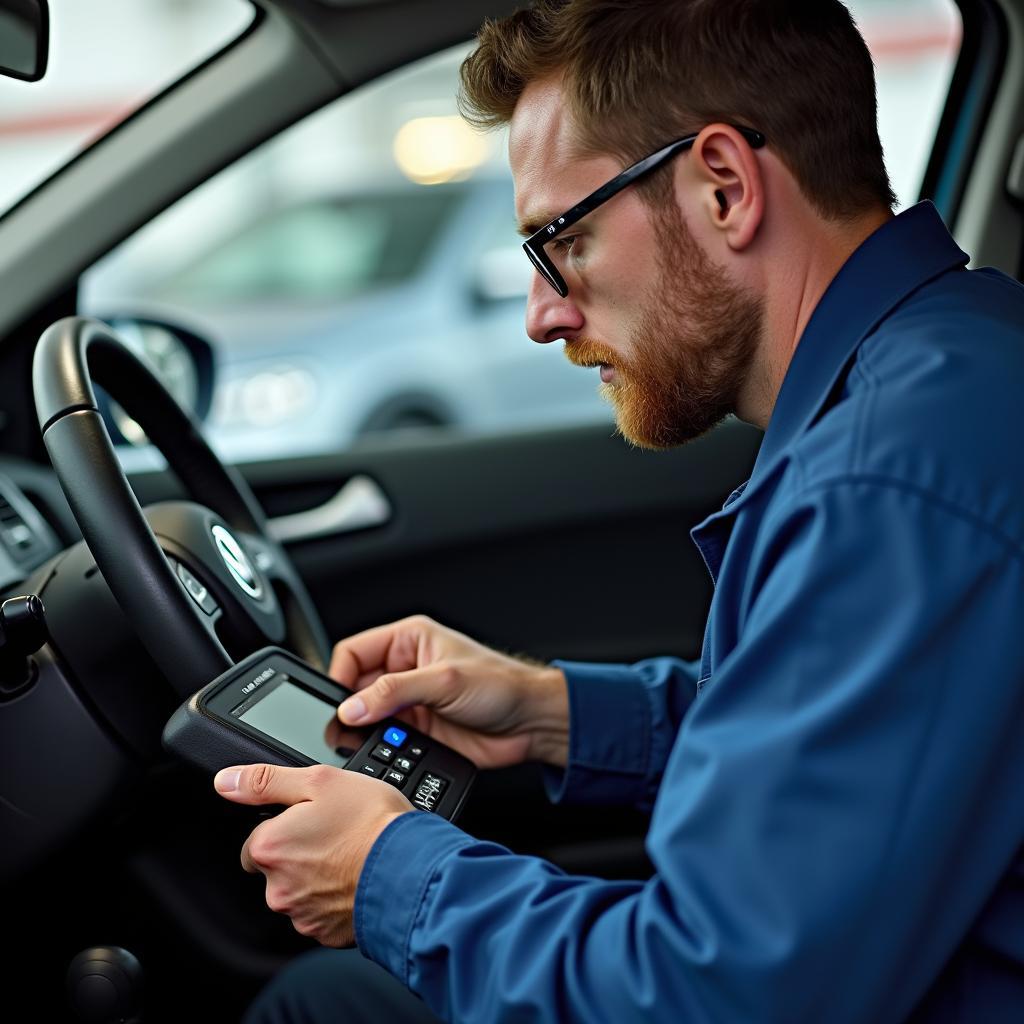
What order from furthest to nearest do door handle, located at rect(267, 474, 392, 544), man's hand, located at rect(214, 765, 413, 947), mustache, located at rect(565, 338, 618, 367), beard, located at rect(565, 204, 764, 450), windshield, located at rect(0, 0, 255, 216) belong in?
windshield, located at rect(0, 0, 255, 216)
door handle, located at rect(267, 474, 392, 544)
mustache, located at rect(565, 338, 618, 367)
beard, located at rect(565, 204, 764, 450)
man's hand, located at rect(214, 765, 413, 947)

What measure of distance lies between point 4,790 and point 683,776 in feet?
2.42

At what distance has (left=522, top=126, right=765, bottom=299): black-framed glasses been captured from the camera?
3.66ft

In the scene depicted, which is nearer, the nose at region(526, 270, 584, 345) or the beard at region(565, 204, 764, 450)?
the beard at region(565, 204, 764, 450)

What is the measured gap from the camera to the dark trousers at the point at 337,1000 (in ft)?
4.36

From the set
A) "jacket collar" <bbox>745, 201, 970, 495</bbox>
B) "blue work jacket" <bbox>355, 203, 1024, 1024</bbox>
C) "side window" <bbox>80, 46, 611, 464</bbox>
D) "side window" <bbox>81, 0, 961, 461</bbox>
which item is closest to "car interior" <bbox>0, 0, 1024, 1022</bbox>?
"blue work jacket" <bbox>355, 203, 1024, 1024</bbox>

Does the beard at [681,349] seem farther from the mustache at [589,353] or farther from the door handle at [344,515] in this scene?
the door handle at [344,515]

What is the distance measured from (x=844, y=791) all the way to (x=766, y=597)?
139mm

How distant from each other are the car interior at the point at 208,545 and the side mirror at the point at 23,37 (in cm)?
3

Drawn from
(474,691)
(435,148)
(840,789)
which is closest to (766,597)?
(840,789)

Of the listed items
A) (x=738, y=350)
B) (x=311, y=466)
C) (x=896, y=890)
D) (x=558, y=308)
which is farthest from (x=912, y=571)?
(x=311, y=466)

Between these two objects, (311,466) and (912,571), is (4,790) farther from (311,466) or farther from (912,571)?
(311,466)

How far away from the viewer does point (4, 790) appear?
128cm

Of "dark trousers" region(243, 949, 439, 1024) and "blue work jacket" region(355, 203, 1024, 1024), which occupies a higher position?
"blue work jacket" region(355, 203, 1024, 1024)

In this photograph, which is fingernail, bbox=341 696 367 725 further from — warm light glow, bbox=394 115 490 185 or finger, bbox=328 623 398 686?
warm light glow, bbox=394 115 490 185
